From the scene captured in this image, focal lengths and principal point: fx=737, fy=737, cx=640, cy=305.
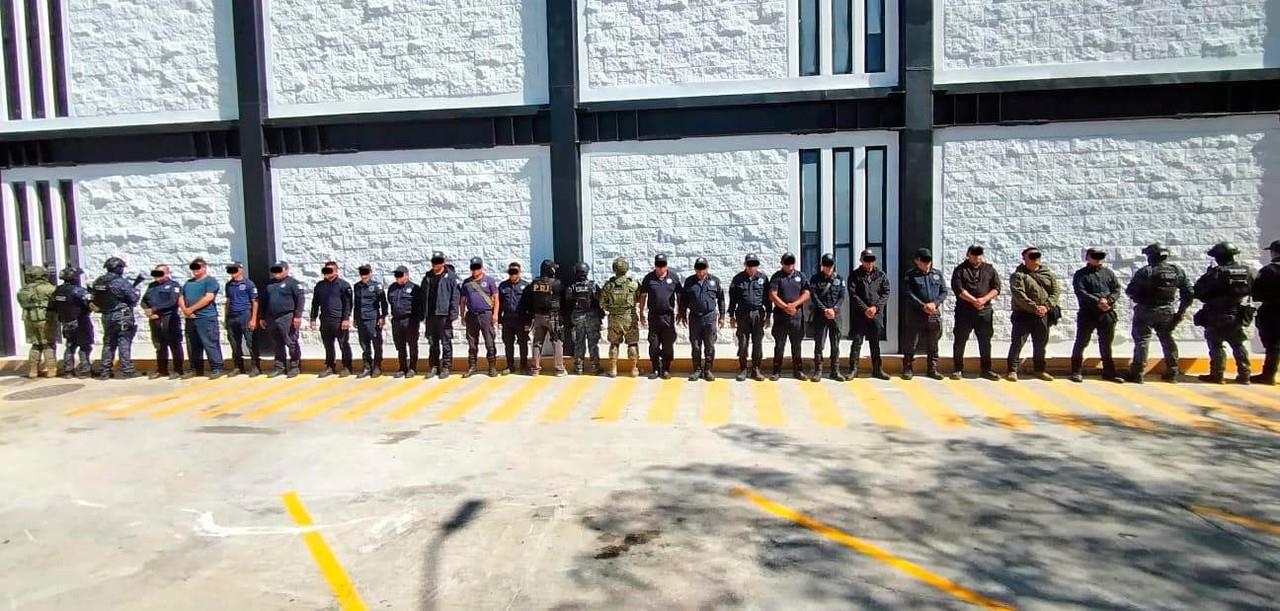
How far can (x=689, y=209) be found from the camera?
1190 centimetres

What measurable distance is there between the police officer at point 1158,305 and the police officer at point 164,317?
548 inches

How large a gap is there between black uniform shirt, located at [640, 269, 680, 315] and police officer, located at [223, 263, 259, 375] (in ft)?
20.3

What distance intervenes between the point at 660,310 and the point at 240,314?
662 centimetres

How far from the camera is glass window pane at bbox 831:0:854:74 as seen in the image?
11.5 m

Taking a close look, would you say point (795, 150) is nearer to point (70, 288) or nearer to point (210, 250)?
point (210, 250)

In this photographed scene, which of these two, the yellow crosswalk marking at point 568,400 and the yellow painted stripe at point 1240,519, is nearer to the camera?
the yellow painted stripe at point 1240,519

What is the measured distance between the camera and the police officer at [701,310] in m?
10.4

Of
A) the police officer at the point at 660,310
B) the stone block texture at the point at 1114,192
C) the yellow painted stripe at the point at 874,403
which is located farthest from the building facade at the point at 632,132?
the yellow painted stripe at the point at 874,403

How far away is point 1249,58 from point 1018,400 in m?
6.62

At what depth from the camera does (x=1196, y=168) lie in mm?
10828

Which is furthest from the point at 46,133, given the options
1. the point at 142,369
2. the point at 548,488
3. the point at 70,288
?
the point at 548,488

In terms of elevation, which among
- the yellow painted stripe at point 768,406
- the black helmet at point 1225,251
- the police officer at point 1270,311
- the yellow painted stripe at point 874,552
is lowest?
the yellow painted stripe at point 768,406

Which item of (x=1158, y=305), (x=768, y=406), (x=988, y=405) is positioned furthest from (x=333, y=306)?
(x=1158, y=305)

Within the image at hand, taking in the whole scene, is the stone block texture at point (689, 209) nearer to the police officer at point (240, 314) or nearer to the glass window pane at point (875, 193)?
the glass window pane at point (875, 193)
